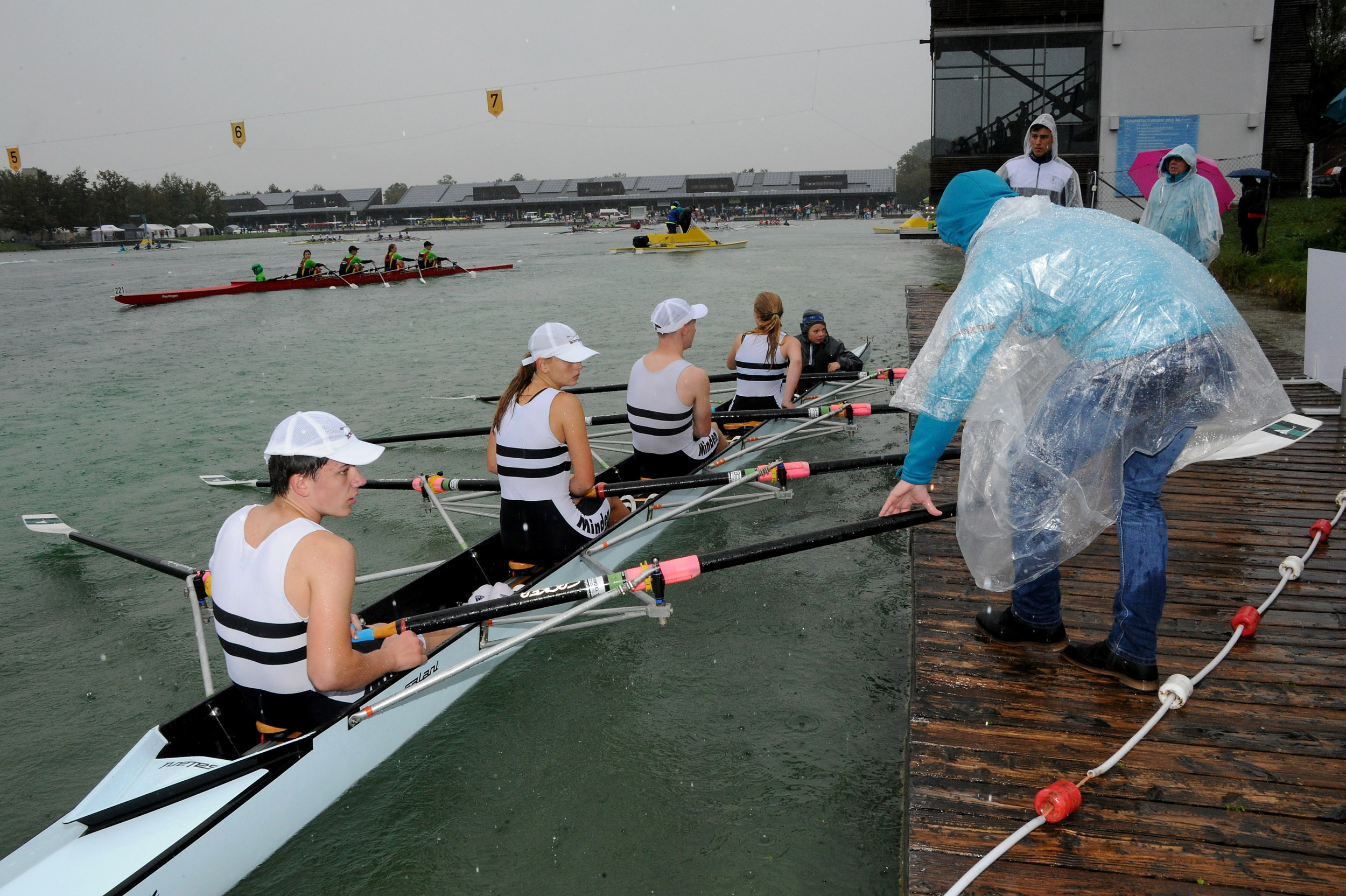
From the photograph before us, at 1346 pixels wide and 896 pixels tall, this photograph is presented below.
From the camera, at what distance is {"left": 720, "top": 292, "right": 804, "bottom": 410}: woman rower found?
7043mm

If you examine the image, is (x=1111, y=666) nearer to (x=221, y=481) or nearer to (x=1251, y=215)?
(x=221, y=481)

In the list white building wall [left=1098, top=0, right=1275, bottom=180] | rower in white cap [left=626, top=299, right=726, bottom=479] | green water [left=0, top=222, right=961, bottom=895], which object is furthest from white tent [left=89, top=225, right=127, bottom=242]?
rower in white cap [left=626, top=299, right=726, bottom=479]

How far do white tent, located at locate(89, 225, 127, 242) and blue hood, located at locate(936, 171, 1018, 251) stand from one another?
4617 inches

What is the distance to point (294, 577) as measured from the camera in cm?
258

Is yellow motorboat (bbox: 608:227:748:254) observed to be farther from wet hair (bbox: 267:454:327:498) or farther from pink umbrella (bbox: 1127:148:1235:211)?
wet hair (bbox: 267:454:327:498)

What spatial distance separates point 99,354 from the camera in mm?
17688

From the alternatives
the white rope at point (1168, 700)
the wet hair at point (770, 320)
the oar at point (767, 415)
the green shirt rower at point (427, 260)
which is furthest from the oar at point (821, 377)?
the green shirt rower at point (427, 260)

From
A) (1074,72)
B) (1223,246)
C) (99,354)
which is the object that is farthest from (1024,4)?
(99,354)

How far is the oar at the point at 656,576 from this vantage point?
324cm

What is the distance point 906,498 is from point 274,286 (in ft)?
91.5

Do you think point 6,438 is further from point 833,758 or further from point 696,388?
point 833,758

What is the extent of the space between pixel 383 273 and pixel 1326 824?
28.7 metres

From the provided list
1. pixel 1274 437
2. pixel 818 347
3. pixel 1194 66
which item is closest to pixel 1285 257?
pixel 1194 66

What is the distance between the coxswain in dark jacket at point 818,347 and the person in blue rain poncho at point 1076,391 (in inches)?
224
